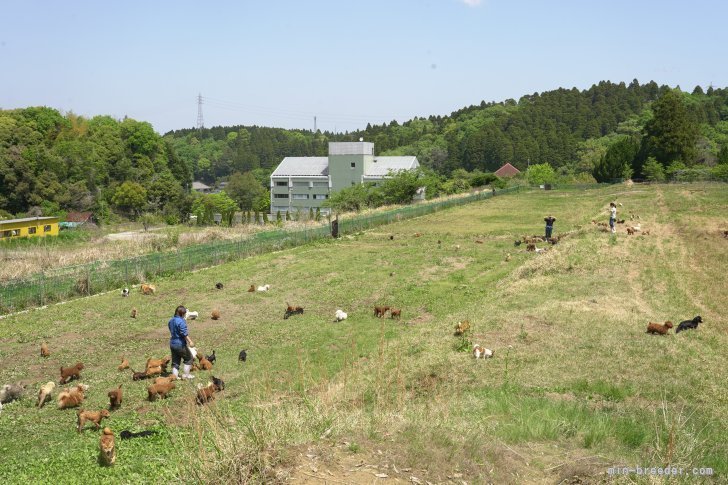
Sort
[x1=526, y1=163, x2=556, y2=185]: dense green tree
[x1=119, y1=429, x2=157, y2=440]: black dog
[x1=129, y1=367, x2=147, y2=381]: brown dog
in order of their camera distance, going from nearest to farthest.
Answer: [x1=119, y1=429, x2=157, y2=440]: black dog → [x1=129, y1=367, x2=147, y2=381]: brown dog → [x1=526, y1=163, x2=556, y2=185]: dense green tree

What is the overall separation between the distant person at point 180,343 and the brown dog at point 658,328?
10100 mm

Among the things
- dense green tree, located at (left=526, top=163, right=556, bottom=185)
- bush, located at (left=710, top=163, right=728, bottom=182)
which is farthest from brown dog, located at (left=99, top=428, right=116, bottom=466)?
dense green tree, located at (left=526, top=163, right=556, bottom=185)

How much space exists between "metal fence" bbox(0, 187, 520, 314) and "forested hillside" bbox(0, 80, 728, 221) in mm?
37194

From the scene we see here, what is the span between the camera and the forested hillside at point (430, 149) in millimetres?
69812

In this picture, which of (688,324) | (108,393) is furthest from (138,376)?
(688,324)

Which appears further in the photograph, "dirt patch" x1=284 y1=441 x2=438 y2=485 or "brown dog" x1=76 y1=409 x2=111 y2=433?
"brown dog" x1=76 y1=409 x2=111 y2=433

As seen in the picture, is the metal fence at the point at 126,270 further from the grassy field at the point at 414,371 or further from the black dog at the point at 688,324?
the black dog at the point at 688,324

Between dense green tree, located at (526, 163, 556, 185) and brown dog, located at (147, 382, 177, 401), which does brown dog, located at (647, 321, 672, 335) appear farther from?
dense green tree, located at (526, 163, 556, 185)

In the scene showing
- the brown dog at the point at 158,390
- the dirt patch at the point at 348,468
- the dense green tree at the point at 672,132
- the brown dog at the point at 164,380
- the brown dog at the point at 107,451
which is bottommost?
the brown dog at the point at 158,390

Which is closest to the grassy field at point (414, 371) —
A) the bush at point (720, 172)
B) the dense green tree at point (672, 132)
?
the bush at point (720, 172)

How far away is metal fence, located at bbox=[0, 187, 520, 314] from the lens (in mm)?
21016

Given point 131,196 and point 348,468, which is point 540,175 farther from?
point 348,468

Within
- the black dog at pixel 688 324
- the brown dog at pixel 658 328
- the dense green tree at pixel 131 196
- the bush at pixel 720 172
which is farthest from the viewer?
the dense green tree at pixel 131 196

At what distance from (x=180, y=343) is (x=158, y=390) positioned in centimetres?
138
